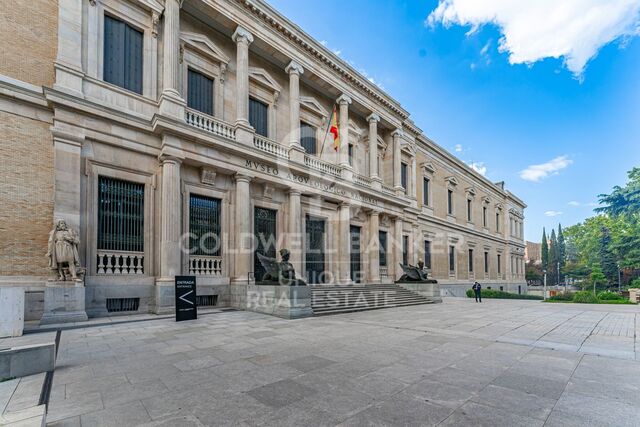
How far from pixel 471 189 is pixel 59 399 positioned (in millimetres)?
42808

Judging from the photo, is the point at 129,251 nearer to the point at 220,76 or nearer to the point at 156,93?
the point at 156,93

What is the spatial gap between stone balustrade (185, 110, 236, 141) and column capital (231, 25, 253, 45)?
15.0ft

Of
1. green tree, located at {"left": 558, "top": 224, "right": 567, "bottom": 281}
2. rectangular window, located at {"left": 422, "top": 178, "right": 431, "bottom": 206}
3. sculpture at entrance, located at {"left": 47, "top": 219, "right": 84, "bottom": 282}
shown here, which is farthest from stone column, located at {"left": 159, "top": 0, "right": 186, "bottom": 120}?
green tree, located at {"left": 558, "top": 224, "right": 567, "bottom": 281}

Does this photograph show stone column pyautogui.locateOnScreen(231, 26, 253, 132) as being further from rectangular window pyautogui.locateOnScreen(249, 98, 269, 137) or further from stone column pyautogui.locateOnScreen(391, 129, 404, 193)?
stone column pyautogui.locateOnScreen(391, 129, 404, 193)

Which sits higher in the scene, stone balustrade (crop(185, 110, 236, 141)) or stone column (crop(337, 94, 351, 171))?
stone column (crop(337, 94, 351, 171))

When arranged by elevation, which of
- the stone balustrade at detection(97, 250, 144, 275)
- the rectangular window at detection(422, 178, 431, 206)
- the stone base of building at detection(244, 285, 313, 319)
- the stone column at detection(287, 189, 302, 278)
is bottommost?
the stone base of building at detection(244, 285, 313, 319)

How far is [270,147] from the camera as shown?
17688 millimetres

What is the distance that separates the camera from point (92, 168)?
12047 mm

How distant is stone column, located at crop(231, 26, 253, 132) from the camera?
637 inches

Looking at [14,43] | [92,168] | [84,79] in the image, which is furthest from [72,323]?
[14,43]

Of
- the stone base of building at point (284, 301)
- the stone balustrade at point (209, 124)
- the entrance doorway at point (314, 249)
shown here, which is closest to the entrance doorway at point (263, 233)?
the entrance doorway at point (314, 249)

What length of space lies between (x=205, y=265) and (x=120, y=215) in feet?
13.3

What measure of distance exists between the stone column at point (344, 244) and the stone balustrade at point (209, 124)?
874 centimetres

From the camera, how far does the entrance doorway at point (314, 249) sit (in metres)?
20.1
